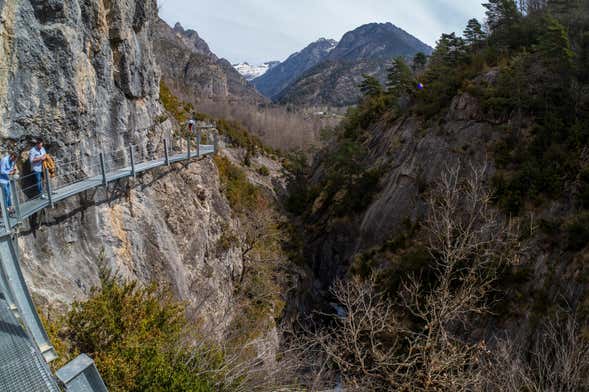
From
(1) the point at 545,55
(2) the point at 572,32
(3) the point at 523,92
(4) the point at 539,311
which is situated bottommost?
(4) the point at 539,311

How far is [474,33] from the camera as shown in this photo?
27844mm

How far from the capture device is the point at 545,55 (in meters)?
18.3

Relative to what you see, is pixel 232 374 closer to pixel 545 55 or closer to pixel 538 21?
pixel 545 55

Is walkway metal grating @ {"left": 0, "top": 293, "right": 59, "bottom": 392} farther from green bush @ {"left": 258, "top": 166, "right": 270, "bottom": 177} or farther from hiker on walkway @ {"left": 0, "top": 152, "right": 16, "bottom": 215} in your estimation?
green bush @ {"left": 258, "top": 166, "right": 270, "bottom": 177}

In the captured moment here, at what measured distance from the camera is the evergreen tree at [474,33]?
27609 millimetres

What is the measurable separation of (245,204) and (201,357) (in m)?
18.6

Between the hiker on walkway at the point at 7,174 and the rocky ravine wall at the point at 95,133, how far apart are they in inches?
31.9

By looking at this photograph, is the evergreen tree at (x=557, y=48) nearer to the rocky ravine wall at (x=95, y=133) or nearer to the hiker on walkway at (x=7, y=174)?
the rocky ravine wall at (x=95, y=133)

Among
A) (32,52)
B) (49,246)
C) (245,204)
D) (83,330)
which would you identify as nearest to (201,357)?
(83,330)

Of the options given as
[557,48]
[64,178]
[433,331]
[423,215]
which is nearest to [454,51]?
[557,48]

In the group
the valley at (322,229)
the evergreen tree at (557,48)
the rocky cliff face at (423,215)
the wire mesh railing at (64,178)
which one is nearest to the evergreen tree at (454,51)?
the valley at (322,229)

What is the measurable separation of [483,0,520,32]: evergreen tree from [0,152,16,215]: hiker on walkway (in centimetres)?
2975

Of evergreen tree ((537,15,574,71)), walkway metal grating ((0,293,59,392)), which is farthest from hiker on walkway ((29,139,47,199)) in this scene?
evergreen tree ((537,15,574,71))

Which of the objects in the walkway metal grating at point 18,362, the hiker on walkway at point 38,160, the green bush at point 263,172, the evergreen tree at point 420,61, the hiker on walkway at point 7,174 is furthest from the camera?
the evergreen tree at point 420,61
